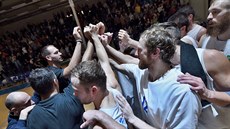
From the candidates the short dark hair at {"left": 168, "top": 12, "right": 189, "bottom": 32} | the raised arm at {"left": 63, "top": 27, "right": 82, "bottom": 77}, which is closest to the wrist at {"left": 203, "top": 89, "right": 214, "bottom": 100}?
the raised arm at {"left": 63, "top": 27, "right": 82, "bottom": 77}

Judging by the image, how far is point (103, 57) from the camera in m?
1.99

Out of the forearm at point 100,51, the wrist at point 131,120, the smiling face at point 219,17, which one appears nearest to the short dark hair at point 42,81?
the forearm at point 100,51

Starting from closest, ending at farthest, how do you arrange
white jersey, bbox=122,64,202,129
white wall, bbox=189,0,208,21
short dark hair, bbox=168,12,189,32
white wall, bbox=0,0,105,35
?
white jersey, bbox=122,64,202,129 → short dark hair, bbox=168,12,189,32 → white wall, bbox=189,0,208,21 → white wall, bbox=0,0,105,35

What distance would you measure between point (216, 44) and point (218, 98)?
1.06 m

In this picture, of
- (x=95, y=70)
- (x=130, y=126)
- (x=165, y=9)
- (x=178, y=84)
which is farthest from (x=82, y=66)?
(x=165, y=9)

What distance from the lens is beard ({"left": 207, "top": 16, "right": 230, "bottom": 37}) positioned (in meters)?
2.25

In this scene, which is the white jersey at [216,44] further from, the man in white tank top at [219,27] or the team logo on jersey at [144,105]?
the team logo on jersey at [144,105]

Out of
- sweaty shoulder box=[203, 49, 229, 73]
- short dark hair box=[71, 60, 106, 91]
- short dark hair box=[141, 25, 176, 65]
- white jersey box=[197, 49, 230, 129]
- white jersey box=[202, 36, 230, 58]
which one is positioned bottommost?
white jersey box=[197, 49, 230, 129]

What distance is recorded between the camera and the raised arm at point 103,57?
1.89 m

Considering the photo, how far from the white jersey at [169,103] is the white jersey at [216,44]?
944 millimetres

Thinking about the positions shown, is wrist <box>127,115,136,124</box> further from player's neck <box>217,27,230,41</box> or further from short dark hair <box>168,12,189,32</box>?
short dark hair <box>168,12,189,32</box>

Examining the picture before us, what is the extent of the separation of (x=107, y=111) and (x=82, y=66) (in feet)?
1.07

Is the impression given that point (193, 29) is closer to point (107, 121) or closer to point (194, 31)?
point (194, 31)

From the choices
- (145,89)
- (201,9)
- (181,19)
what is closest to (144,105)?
(145,89)
